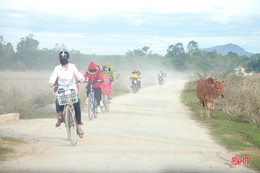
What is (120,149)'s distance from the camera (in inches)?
327

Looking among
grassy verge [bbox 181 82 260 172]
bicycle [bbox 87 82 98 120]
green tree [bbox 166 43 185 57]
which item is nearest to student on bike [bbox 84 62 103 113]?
bicycle [bbox 87 82 98 120]

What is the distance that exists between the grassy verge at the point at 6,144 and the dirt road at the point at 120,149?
24 centimetres

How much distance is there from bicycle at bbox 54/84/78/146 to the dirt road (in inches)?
10.9

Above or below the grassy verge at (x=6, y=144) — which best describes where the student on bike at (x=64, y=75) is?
above

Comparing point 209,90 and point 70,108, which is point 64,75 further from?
point 209,90

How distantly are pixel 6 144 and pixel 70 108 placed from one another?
1644mm

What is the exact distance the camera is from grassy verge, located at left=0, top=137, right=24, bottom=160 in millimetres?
7704

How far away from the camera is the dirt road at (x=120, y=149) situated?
6.72 meters

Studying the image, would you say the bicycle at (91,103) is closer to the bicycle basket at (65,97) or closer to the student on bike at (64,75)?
the student on bike at (64,75)

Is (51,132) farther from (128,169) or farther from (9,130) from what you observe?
(128,169)

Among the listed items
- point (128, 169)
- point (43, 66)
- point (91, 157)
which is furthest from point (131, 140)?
point (43, 66)

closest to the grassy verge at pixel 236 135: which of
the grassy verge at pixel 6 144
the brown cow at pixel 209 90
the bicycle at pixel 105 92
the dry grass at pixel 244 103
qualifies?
the dry grass at pixel 244 103

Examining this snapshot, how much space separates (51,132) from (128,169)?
4980 mm

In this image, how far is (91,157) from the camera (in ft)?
24.4
